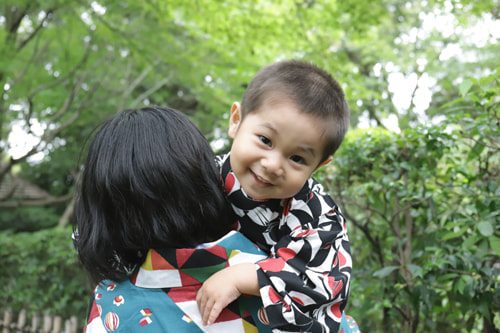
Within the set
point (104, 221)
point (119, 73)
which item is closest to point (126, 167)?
point (104, 221)

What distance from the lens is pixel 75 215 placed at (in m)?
1.32

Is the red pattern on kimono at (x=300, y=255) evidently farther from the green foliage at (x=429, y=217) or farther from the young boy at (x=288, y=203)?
the green foliage at (x=429, y=217)

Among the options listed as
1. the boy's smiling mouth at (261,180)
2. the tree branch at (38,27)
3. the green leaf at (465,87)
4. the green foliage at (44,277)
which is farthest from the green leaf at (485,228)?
the tree branch at (38,27)

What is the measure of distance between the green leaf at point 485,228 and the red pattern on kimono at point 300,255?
93 centimetres

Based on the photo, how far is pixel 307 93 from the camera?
138 cm

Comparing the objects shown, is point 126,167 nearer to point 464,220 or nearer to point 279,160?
point 279,160

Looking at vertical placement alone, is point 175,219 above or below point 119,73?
above

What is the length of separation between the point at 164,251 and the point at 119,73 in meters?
8.27

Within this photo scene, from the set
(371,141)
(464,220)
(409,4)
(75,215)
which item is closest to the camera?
(75,215)

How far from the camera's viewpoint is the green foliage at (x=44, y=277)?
247 inches

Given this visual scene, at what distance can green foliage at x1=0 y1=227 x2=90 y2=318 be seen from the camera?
20.6ft

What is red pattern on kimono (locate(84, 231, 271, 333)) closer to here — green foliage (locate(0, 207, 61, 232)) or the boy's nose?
the boy's nose

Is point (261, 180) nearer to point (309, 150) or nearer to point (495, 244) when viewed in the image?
point (309, 150)

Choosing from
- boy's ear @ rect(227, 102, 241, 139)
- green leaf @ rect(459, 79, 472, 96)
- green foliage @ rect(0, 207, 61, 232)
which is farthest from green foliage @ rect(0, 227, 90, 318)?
green foliage @ rect(0, 207, 61, 232)
